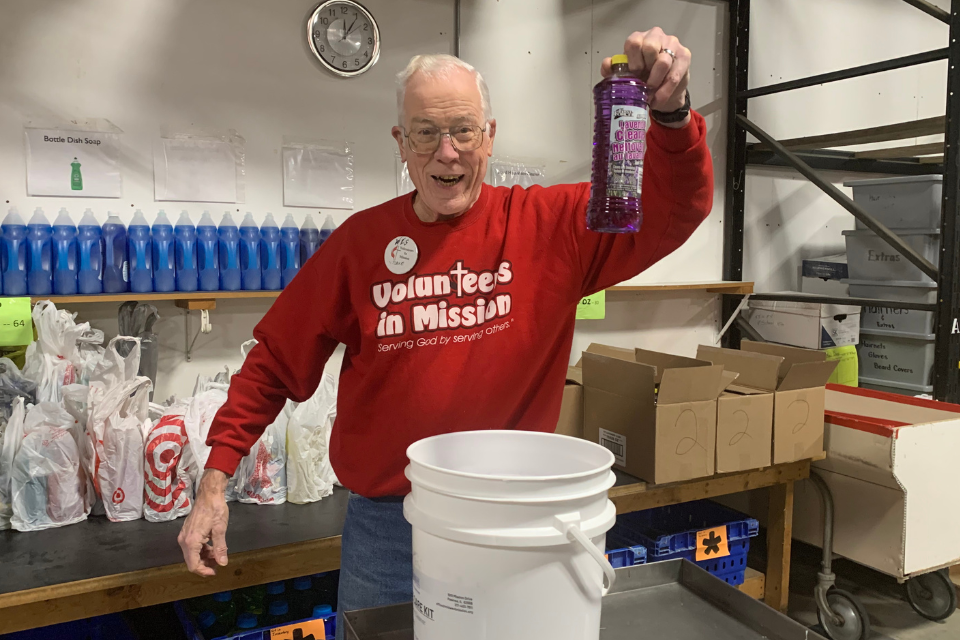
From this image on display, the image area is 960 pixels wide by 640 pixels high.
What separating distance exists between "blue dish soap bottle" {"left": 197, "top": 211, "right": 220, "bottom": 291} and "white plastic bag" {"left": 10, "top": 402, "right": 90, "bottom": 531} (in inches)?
27.5

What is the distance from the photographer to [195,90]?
2533 millimetres

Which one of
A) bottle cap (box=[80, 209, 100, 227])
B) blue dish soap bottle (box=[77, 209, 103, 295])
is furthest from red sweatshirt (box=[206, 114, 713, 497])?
bottle cap (box=[80, 209, 100, 227])

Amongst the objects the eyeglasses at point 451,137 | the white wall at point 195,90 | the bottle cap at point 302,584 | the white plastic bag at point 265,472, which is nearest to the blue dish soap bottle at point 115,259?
the white wall at point 195,90

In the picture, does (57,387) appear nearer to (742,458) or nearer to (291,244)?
(291,244)

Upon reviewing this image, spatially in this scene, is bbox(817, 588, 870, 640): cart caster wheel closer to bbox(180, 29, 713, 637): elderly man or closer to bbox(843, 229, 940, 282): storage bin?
bbox(843, 229, 940, 282): storage bin

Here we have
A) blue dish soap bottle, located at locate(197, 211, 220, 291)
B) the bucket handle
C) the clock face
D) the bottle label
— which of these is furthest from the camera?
the clock face

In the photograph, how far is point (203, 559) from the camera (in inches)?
52.0

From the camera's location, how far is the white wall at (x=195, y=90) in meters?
2.32

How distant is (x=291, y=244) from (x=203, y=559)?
1435mm

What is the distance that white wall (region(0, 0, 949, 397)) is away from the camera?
2387 mm

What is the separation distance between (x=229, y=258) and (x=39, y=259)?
56 cm

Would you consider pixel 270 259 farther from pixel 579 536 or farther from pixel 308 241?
pixel 579 536

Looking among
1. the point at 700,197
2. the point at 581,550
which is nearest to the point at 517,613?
the point at 581,550

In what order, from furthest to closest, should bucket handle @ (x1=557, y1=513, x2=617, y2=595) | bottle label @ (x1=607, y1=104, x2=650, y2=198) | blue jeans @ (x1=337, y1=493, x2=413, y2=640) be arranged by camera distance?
blue jeans @ (x1=337, y1=493, x2=413, y2=640) → bottle label @ (x1=607, y1=104, x2=650, y2=198) → bucket handle @ (x1=557, y1=513, x2=617, y2=595)
